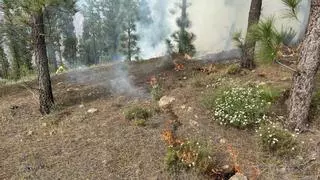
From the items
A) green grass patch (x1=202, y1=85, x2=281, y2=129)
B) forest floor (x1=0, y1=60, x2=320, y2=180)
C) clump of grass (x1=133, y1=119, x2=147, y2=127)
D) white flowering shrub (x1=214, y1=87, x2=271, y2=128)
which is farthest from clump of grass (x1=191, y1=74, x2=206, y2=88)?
clump of grass (x1=133, y1=119, x2=147, y2=127)

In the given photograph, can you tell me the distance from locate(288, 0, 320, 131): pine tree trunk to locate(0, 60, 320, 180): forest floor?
0.36 metres

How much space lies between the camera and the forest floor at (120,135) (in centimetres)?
764

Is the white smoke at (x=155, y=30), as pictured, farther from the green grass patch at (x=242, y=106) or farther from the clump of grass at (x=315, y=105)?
the clump of grass at (x=315, y=105)

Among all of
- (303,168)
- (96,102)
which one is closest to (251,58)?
(96,102)

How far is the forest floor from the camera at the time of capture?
301 inches

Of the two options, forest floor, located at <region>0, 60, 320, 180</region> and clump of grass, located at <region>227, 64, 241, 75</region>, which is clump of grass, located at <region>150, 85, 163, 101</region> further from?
clump of grass, located at <region>227, 64, 241, 75</region>

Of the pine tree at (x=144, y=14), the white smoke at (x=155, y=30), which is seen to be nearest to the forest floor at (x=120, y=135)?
the pine tree at (x=144, y=14)

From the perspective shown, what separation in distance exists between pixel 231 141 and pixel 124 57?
137 ft

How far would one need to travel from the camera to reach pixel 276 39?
7.36 m

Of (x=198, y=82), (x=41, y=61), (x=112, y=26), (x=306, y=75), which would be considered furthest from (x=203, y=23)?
(x=306, y=75)

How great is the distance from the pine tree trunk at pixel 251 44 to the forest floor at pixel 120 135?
379mm

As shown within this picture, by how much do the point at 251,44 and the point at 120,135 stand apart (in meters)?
4.84

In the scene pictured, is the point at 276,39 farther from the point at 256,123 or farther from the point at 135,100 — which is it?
the point at 135,100

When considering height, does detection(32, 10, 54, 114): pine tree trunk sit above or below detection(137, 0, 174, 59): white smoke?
above
